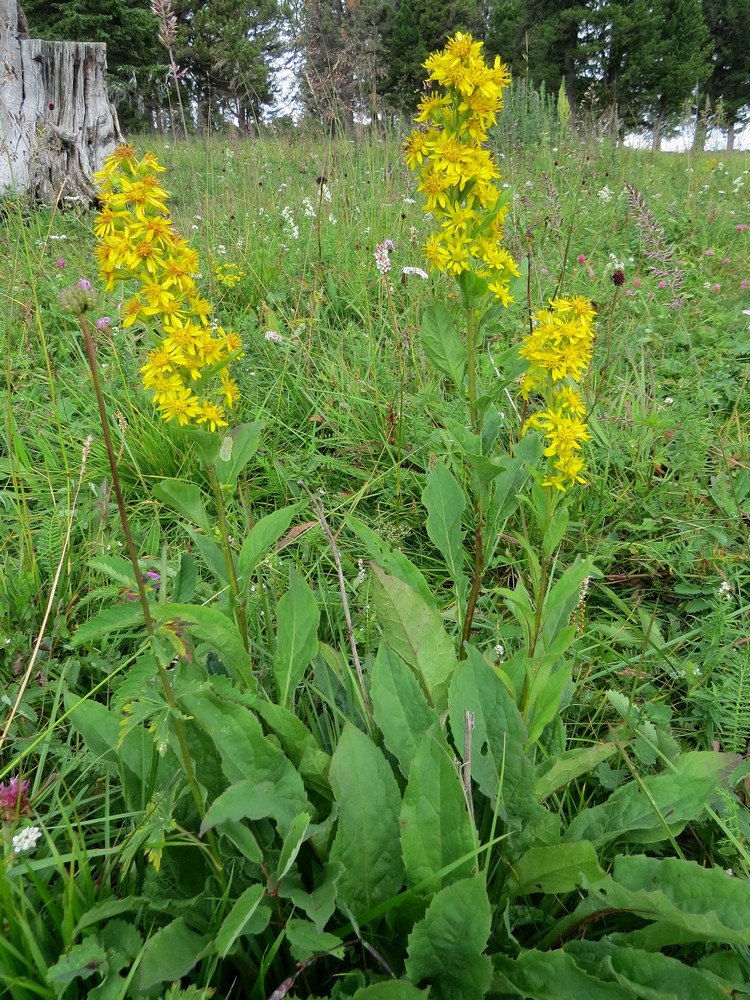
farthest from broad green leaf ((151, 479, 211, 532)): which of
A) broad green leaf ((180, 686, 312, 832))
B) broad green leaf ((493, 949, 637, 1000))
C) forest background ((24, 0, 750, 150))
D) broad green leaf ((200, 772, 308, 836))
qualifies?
forest background ((24, 0, 750, 150))

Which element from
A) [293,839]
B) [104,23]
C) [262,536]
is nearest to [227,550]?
[262,536]

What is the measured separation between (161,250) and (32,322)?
236 cm

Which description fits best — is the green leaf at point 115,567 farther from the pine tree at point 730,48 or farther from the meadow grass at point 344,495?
the pine tree at point 730,48

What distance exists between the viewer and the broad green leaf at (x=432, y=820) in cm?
87

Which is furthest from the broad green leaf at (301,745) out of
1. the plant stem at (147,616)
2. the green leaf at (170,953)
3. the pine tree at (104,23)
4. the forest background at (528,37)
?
the pine tree at (104,23)

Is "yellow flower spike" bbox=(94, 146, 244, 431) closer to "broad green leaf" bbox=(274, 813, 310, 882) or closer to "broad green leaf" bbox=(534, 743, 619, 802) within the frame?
"broad green leaf" bbox=(274, 813, 310, 882)

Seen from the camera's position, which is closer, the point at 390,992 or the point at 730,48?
the point at 390,992

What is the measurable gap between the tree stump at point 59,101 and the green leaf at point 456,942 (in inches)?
234

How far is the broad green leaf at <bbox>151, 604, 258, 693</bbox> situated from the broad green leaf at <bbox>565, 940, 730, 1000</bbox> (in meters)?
0.66

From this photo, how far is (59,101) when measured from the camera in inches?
213

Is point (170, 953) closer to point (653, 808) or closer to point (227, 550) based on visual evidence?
point (227, 550)

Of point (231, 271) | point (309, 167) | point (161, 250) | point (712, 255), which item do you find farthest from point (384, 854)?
point (309, 167)

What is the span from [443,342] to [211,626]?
739 mm

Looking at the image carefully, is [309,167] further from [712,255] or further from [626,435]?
[626,435]
